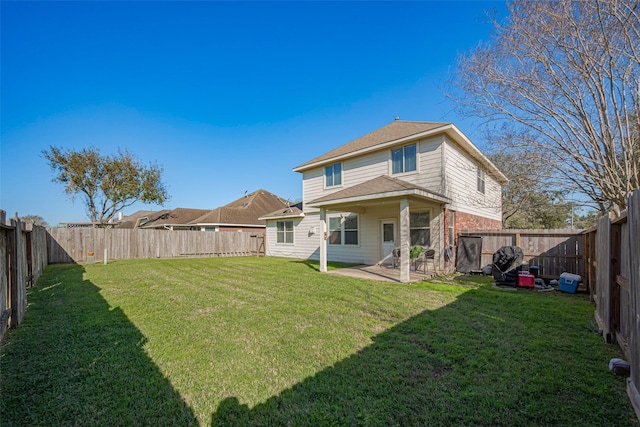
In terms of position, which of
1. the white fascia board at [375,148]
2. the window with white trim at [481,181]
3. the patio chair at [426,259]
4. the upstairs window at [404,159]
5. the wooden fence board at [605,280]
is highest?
the white fascia board at [375,148]

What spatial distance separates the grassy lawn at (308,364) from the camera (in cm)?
229

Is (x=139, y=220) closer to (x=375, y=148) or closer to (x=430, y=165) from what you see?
(x=375, y=148)

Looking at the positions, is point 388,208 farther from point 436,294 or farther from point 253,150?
point 253,150

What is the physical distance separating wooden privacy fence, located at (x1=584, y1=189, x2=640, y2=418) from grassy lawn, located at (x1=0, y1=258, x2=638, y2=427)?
25cm

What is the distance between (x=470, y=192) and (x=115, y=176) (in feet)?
89.7

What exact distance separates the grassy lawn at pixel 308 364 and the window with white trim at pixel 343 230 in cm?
705

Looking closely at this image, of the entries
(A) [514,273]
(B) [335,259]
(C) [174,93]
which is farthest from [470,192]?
(C) [174,93]

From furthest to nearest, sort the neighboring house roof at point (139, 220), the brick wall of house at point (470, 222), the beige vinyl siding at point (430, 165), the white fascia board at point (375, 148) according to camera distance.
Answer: the neighboring house roof at point (139, 220)
the brick wall of house at point (470, 222)
the beige vinyl siding at point (430, 165)
the white fascia board at point (375, 148)

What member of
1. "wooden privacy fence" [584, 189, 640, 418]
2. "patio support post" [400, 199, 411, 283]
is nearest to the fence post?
"wooden privacy fence" [584, 189, 640, 418]

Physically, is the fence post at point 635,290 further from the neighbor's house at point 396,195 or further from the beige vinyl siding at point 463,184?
the beige vinyl siding at point 463,184

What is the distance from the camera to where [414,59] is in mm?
11047

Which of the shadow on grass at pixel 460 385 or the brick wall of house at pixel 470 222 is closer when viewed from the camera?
the shadow on grass at pixel 460 385

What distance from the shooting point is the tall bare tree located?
22.8 meters

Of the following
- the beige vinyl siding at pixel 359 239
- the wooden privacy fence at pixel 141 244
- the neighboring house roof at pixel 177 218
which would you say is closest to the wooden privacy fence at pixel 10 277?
the beige vinyl siding at pixel 359 239
